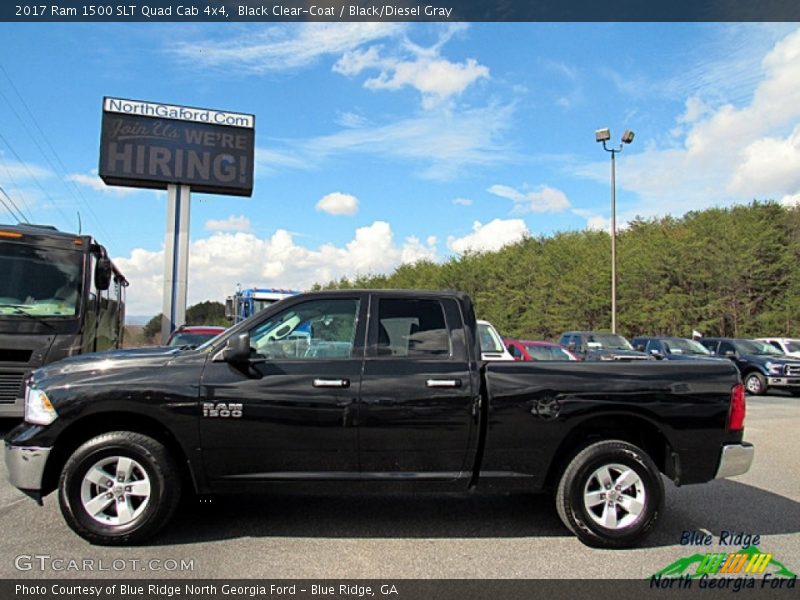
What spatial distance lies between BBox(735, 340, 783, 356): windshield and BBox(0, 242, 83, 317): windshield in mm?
19498

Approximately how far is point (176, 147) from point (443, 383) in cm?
1978

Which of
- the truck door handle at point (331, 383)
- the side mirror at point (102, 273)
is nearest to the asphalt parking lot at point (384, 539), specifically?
the truck door handle at point (331, 383)

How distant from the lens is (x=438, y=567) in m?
4.34

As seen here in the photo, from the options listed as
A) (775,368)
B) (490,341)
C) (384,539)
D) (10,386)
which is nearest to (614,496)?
(384,539)

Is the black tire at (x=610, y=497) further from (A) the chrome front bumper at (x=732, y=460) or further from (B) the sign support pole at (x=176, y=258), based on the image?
(B) the sign support pole at (x=176, y=258)

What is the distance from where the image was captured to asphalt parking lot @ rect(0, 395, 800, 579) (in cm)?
428

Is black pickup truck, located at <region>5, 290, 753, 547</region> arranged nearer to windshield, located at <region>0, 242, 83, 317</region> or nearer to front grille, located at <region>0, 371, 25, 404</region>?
front grille, located at <region>0, 371, 25, 404</region>

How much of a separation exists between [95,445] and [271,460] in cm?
127

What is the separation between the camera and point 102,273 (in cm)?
1046

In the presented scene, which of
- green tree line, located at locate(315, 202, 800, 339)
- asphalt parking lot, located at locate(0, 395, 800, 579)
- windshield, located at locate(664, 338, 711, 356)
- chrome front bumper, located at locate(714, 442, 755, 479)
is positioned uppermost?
green tree line, located at locate(315, 202, 800, 339)

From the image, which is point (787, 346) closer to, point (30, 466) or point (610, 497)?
point (610, 497)

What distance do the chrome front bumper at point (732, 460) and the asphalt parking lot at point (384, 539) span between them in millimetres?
602

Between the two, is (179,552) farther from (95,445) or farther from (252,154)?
(252,154)

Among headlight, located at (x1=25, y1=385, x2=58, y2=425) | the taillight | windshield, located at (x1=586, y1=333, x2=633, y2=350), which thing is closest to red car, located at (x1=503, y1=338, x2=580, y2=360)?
windshield, located at (x1=586, y1=333, x2=633, y2=350)
